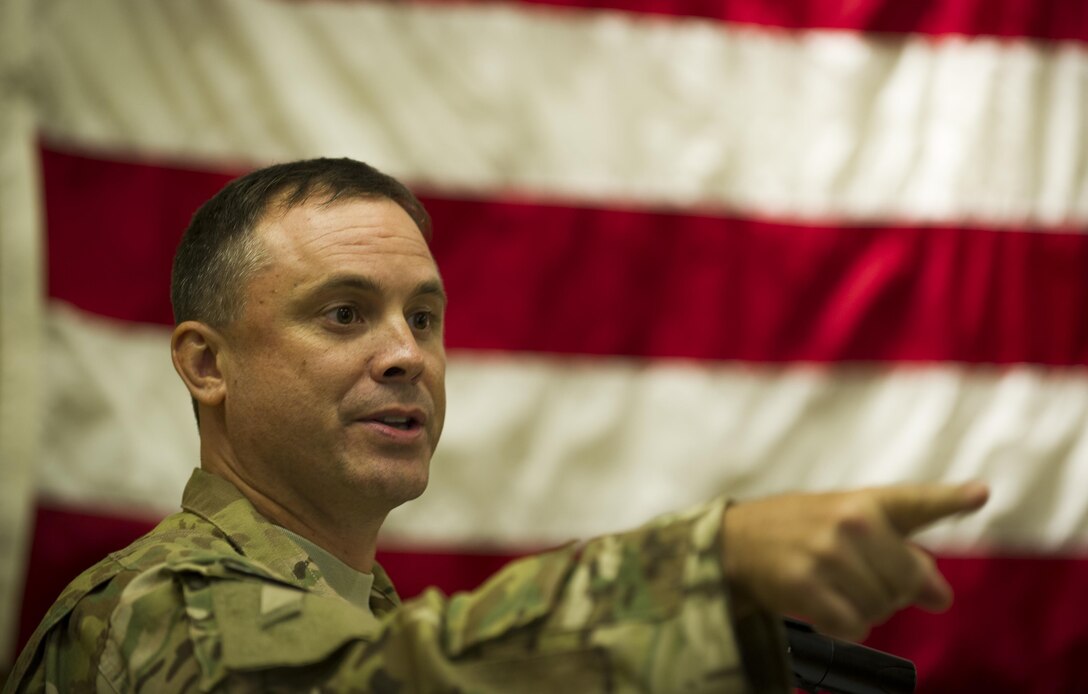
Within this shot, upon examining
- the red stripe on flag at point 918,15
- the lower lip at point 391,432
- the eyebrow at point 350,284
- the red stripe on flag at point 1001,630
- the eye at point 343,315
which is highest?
the red stripe on flag at point 918,15

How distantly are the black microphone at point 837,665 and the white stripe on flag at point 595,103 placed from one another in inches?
52.6

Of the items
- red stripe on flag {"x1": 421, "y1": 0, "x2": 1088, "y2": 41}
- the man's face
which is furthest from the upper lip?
red stripe on flag {"x1": 421, "y1": 0, "x2": 1088, "y2": 41}

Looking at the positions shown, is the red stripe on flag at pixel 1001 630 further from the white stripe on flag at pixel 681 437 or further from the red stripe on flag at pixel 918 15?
the red stripe on flag at pixel 918 15

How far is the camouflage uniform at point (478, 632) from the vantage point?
0.75 metres

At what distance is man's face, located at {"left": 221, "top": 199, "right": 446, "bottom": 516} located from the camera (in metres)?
1.27

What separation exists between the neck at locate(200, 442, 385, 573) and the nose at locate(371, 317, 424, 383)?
15 cm

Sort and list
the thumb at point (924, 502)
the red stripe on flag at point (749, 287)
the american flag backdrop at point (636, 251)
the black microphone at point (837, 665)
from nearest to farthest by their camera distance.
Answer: the thumb at point (924, 502), the black microphone at point (837, 665), the american flag backdrop at point (636, 251), the red stripe on flag at point (749, 287)

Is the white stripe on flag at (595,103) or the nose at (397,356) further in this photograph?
the white stripe on flag at (595,103)

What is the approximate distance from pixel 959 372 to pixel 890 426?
0.16 metres

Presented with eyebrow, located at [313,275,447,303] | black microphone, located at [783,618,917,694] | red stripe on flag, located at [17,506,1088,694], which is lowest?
red stripe on flag, located at [17,506,1088,694]

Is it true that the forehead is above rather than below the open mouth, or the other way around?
above

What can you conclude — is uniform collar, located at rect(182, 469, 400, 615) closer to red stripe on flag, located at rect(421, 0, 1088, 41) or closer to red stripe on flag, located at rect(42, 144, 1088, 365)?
red stripe on flag, located at rect(42, 144, 1088, 365)

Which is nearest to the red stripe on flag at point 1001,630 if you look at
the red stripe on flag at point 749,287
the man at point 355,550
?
the red stripe on flag at point 749,287

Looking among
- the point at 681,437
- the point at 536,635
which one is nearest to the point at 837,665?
the point at 536,635
